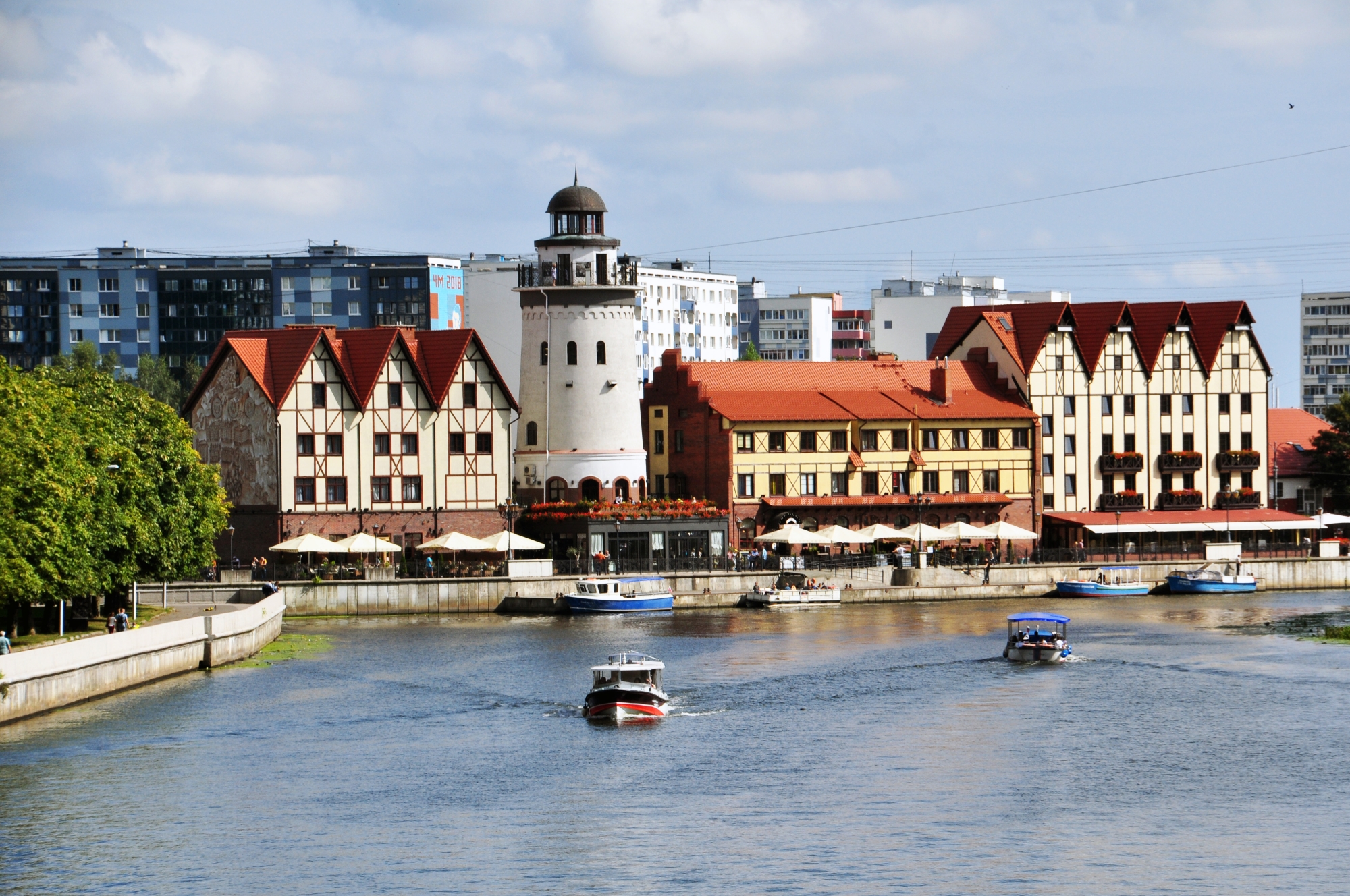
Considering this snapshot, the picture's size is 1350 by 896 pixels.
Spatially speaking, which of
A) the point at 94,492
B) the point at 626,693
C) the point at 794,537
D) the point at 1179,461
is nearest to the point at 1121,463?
the point at 1179,461

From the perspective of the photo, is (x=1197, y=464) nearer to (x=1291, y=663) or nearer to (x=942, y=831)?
(x=1291, y=663)

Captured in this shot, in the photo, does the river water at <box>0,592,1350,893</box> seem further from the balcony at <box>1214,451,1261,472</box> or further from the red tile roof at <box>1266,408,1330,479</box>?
the red tile roof at <box>1266,408,1330,479</box>

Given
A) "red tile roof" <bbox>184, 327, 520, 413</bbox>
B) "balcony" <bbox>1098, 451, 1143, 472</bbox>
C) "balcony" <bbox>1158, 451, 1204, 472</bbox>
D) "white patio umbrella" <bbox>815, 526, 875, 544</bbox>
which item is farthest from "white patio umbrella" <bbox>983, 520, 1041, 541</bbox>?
"red tile roof" <bbox>184, 327, 520, 413</bbox>

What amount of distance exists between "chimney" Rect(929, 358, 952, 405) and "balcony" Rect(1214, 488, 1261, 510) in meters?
21.0

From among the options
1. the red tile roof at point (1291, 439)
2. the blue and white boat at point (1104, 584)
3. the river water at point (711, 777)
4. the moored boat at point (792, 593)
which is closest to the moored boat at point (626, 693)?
the river water at point (711, 777)

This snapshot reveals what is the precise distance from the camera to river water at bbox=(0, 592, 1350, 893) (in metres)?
53.9

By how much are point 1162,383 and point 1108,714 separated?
70.7m

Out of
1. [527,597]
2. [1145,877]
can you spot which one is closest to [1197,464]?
[527,597]

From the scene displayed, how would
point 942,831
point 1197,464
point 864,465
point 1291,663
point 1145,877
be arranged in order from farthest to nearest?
point 1197,464 → point 864,465 → point 1291,663 → point 942,831 → point 1145,877

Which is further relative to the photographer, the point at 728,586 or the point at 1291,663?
the point at 728,586

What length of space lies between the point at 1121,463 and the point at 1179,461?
14.6 ft

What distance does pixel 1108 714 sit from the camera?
255ft

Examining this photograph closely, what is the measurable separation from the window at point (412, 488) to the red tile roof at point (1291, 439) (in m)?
63.0

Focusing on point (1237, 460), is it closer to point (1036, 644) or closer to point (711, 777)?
point (1036, 644)
